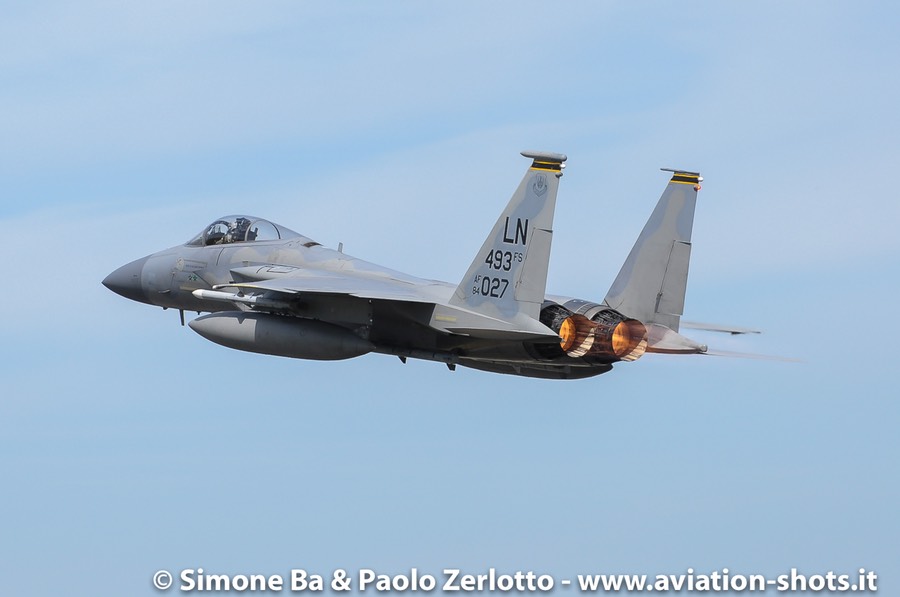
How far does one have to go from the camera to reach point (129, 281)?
88.3 feet

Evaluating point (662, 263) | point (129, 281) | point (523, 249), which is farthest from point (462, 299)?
point (129, 281)

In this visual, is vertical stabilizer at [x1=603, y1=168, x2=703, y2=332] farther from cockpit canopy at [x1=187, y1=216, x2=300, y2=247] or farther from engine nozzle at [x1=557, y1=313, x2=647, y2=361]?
cockpit canopy at [x1=187, y1=216, x2=300, y2=247]

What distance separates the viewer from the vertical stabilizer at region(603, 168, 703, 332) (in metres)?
23.3

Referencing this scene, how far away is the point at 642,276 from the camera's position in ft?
77.0

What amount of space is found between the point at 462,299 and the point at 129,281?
7817 mm

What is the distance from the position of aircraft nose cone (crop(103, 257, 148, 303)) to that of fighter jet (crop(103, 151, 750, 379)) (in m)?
0.46

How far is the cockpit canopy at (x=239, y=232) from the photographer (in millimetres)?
25906

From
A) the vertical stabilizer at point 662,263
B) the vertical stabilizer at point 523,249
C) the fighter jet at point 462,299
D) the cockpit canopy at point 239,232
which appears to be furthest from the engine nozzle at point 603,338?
the cockpit canopy at point 239,232

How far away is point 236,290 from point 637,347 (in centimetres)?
741

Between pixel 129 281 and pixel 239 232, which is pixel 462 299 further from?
pixel 129 281

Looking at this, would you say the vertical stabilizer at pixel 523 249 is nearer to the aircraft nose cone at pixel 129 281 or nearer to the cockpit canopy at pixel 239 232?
the cockpit canopy at pixel 239 232

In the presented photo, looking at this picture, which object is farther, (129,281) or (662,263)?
(129,281)

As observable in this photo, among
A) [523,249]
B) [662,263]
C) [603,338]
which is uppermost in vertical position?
[662,263]

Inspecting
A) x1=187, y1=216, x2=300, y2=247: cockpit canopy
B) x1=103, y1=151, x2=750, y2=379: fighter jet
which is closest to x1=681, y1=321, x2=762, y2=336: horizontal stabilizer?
x1=103, y1=151, x2=750, y2=379: fighter jet
